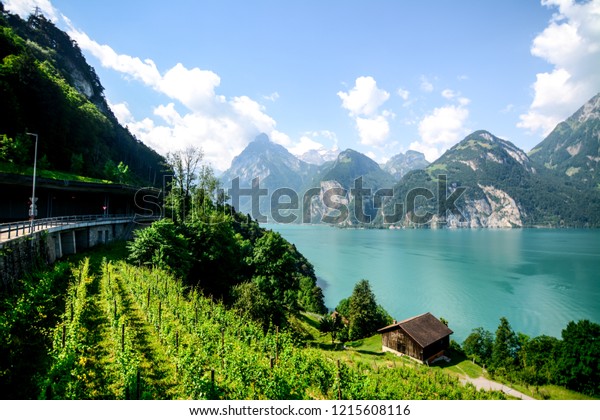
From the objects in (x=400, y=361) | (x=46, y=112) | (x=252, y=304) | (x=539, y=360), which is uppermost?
Result: (x=46, y=112)

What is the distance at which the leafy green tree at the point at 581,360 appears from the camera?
31281 millimetres

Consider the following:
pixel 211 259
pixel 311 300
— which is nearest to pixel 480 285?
pixel 311 300

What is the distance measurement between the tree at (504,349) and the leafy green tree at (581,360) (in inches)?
205

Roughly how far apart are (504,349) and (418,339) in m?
14.9

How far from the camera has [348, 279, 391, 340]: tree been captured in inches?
1670

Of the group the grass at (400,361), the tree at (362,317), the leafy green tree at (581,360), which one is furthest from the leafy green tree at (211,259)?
the leafy green tree at (581,360)

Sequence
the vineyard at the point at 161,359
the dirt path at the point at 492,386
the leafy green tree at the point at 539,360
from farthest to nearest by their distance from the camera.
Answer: the leafy green tree at the point at 539,360 → the dirt path at the point at 492,386 → the vineyard at the point at 161,359

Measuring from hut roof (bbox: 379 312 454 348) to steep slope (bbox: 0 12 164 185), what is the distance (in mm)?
47985

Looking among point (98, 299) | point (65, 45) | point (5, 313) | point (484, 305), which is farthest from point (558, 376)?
point (65, 45)

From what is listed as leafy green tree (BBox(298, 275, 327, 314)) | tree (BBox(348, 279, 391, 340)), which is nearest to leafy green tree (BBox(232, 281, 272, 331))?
tree (BBox(348, 279, 391, 340))

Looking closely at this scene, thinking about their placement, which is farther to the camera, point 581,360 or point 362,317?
point 362,317

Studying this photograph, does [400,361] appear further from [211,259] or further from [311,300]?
[311,300]

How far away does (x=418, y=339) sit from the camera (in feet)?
109

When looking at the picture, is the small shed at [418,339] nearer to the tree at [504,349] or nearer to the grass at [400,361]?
the grass at [400,361]
